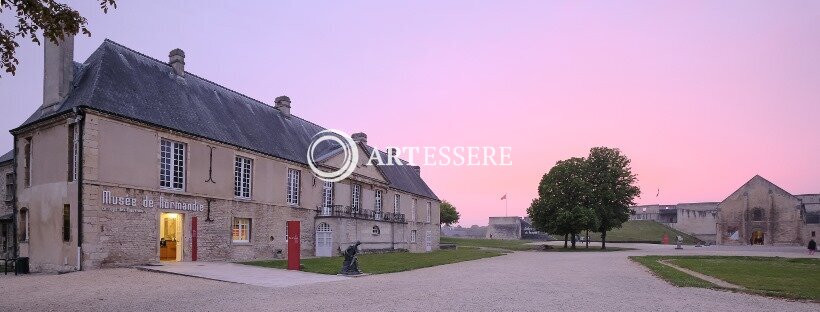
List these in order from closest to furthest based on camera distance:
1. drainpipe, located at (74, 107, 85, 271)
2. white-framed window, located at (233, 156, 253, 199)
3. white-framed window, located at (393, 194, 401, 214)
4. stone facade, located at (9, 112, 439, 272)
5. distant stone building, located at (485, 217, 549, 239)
A: drainpipe, located at (74, 107, 85, 271)
stone facade, located at (9, 112, 439, 272)
white-framed window, located at (233, 156, 253, 199)
white-framed window, located at (393, 194, 401, 214)
distant stone building, located at (485, 217, 549, 239)

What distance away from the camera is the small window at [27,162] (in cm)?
2241

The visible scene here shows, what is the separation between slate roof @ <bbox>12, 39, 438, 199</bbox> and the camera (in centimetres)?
2139

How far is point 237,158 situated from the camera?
89.2 ft

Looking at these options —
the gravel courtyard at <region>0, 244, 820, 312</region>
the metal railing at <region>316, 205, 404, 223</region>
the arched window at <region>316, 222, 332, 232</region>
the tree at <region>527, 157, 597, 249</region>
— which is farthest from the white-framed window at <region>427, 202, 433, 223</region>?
the gravel courtyard at <region>0, 244, 820, 312</region>

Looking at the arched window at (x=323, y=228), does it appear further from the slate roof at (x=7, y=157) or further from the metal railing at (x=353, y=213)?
the slate roof at (x=7, y=157)

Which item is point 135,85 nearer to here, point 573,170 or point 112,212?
point 112,212

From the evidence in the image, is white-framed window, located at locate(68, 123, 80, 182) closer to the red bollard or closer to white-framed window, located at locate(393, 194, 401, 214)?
the red bollard

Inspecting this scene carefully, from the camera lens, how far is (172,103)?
24891mm

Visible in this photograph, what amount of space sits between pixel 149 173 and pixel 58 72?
5.58 m

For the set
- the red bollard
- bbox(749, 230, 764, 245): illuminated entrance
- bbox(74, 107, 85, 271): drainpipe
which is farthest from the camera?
bbox(749, 230, 764, 245): illuminated entrance

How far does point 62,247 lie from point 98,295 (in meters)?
9.20

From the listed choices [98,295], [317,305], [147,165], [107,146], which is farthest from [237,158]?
[317,305]

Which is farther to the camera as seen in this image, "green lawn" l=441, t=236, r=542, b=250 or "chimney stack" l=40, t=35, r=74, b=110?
"green lawn" l=441, t=236, r=542, b=250

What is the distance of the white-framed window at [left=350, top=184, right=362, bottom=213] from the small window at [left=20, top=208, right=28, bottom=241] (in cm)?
1966
